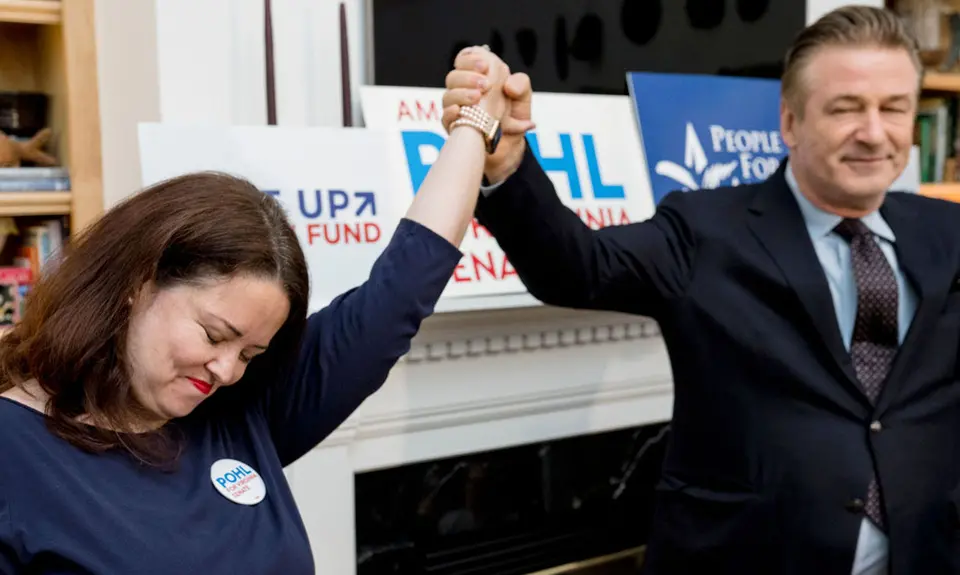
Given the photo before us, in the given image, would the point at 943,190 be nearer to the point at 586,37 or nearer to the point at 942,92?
the point at 942,92

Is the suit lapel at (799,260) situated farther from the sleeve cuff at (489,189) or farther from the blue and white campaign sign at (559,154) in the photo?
the blue and white campaign sign at (559,154)

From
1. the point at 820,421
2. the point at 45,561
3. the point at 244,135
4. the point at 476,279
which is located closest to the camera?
the point at 45,561

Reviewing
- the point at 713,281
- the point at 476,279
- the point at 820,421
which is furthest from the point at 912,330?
the point at 476,279

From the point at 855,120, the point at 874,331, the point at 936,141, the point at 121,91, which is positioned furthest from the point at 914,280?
the point at 936,141

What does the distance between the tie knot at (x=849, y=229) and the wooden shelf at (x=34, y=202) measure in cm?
154

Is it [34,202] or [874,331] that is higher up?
[34,202]

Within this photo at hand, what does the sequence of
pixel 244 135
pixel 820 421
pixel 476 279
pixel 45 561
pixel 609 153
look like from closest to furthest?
pixel 45 561 → pixel 820 421 → pixel 244 135 → pixel 476 279 → pixel 609 153

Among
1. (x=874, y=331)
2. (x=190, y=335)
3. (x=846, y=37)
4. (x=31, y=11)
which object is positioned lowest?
(x=874, y=331)

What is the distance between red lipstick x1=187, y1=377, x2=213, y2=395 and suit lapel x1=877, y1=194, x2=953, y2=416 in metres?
0.99

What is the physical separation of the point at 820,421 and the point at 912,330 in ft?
0.67

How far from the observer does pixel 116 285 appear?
92cm

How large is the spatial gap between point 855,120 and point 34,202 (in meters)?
1.61

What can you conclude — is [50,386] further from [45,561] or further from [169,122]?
[169,122]

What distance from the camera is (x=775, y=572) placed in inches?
55.7
